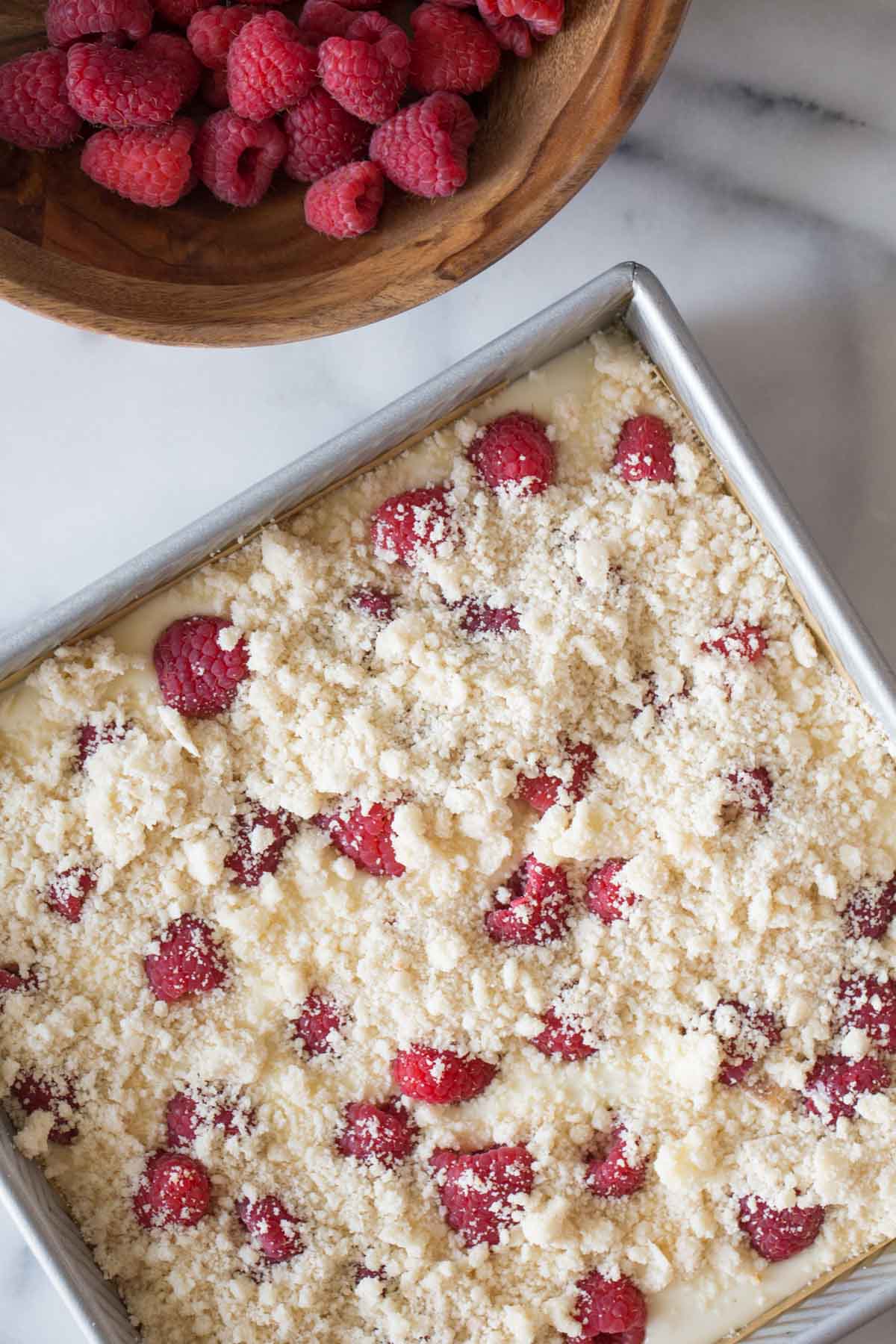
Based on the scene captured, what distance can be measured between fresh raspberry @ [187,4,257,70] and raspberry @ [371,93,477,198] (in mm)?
160

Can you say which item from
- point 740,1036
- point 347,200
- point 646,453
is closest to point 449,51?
point 347,200

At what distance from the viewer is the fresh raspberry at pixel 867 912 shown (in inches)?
55.5

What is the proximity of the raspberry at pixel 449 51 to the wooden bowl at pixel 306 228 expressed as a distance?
0.16 feet

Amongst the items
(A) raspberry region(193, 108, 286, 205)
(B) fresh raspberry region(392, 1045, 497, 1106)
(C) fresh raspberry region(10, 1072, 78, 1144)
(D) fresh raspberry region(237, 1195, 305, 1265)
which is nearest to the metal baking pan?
(C) fresh raspberry region(10, 1072, 78, 1144)

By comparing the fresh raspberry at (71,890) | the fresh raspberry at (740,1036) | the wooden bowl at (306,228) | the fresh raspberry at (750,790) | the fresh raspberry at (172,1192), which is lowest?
the fresh raspberry at (740,1036)

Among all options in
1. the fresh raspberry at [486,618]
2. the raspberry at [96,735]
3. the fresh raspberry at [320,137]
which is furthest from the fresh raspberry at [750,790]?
the fresh raspberry at [320,137]

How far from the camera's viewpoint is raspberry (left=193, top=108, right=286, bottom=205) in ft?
4.28

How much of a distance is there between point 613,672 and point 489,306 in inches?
17.4

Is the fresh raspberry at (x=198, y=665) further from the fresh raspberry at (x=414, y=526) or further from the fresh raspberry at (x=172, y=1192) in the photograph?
the fresh raspberry at (x=172, y=1192)

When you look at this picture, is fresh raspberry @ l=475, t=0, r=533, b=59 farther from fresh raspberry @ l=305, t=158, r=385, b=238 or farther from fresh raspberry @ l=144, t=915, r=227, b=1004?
fresh raspberry @ l=144, t=915, r=227, b=1004

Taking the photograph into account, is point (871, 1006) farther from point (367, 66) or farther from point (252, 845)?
point (367, 66)

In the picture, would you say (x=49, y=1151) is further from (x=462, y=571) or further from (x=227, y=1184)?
(x=462, y=571)

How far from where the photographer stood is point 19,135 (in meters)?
1.32

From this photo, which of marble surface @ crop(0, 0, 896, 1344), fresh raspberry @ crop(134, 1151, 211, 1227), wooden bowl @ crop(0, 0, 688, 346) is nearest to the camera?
wooden bowl @ crop(0, 0, 688, 346)
